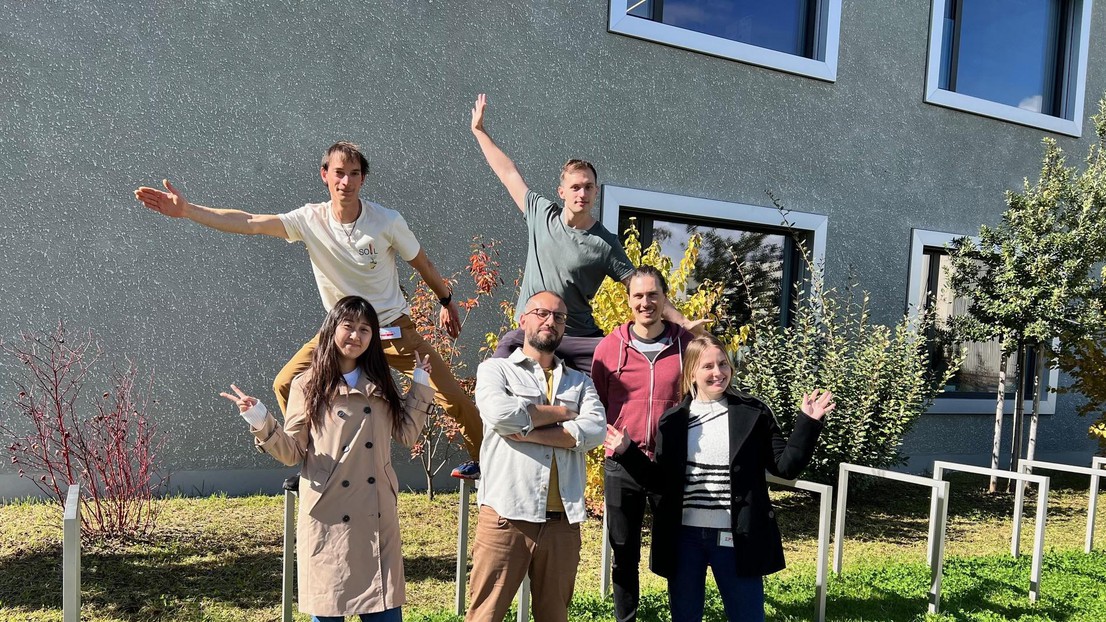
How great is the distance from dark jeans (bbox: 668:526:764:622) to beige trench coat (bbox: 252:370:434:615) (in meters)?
1.10

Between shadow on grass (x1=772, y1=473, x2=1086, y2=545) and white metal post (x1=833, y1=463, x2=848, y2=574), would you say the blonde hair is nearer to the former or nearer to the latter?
white metal post (x1=833, y1=463, x2=848, y2=574)

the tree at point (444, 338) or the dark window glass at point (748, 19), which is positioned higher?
the dark window glass at point (748, 19)

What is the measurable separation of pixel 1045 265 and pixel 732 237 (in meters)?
A: 2.85

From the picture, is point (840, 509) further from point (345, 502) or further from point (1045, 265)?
point (1045, 265)

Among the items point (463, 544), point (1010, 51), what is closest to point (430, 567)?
point (463, 544)

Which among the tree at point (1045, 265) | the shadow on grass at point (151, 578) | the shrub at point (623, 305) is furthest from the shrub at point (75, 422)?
the tree at point (1045, 265)

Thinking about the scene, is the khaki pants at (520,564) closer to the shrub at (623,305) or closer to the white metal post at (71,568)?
the white metal post at (71,568)

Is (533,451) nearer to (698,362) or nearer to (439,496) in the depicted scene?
(698,362)

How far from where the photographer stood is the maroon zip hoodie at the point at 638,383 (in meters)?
3.43

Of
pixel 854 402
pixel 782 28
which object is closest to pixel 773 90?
pixel 782 28

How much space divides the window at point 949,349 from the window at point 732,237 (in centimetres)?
137

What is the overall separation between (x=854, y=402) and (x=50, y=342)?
6.18m

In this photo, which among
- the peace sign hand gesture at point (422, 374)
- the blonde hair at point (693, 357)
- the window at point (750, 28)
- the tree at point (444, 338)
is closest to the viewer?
the peace sign hand gesture at point (422, 374)

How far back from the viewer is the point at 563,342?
145 inches
